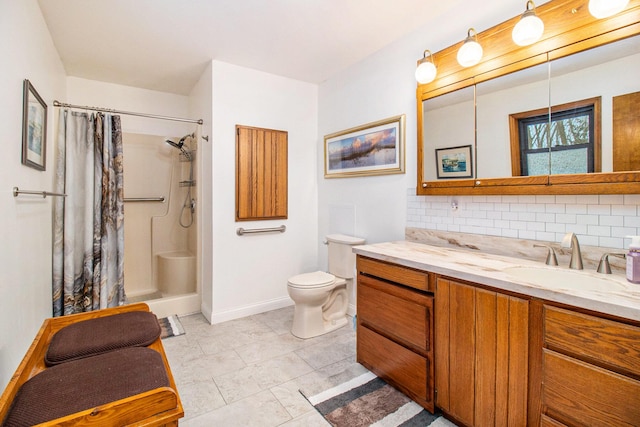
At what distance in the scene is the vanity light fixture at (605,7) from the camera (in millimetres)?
1259

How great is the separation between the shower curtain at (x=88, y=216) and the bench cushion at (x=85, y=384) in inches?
69.0

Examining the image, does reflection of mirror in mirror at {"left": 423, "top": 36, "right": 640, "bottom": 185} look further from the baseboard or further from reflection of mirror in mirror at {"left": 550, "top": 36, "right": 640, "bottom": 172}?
the baseboard

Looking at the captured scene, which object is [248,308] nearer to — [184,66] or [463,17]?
[184,66]

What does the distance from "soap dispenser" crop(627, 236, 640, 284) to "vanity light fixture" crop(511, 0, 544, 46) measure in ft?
3.41

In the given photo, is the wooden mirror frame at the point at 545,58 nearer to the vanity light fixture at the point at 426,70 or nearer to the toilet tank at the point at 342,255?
the vanity light fixture at the point at 426,70

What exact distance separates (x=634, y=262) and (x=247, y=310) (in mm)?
2785

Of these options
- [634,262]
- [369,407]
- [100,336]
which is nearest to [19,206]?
[100,336]

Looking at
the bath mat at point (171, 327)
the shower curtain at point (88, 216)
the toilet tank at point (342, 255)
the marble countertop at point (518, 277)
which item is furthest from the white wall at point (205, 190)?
the marble countertop at point (518, 277)

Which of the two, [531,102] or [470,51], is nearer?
[531,102]

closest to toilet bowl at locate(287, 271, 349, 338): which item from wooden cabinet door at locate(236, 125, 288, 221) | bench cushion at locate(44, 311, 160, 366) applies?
wooden cabinet door at locate(236, 125, 288, 221)

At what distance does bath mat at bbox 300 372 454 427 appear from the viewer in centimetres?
158

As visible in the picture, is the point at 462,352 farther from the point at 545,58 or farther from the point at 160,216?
the point at 160,216

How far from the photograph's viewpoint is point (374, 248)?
2016 mm

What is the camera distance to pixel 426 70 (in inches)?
80.5
